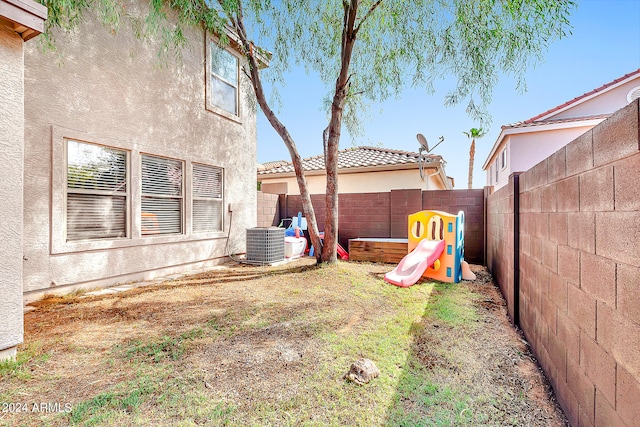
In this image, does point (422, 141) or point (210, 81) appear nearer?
point (210, 81)

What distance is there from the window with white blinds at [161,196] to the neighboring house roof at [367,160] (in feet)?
17.8

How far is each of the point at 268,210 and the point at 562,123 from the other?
10.9 meters

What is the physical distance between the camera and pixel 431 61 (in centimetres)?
561

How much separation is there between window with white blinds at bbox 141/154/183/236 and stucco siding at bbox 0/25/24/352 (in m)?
3.22

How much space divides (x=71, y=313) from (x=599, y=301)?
5061mm

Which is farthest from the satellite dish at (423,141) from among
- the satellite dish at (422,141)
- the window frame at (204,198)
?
the window frame at (204,198)

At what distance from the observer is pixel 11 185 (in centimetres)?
246

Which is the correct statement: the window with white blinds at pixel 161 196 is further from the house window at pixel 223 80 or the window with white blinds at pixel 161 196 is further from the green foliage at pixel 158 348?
the green foliage at pixel 158 348

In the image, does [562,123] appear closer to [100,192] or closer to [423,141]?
[423,141]

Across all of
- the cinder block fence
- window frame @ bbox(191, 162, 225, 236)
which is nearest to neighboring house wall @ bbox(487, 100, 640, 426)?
the cinder block fence

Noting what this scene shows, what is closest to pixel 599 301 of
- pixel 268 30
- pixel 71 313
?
pixel 71 313

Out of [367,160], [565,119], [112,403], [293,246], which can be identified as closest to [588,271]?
[112,403]

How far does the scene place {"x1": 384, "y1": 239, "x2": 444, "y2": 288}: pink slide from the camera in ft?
17.4

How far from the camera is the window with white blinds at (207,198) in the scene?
6734 millimetres
